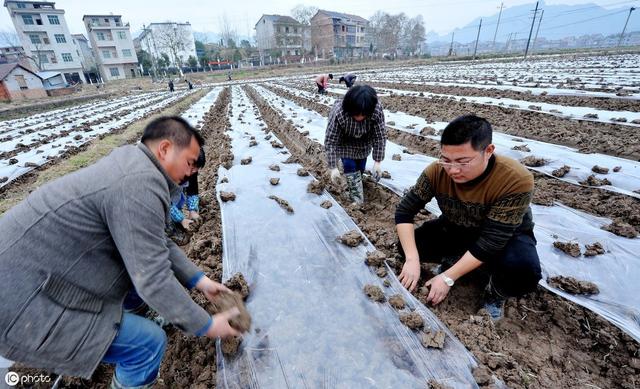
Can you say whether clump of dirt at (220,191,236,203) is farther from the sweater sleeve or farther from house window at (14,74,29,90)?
house window at (14,74,29,90)

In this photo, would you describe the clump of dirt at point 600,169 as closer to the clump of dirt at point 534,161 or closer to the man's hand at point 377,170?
the clump of dirt at point 534,161

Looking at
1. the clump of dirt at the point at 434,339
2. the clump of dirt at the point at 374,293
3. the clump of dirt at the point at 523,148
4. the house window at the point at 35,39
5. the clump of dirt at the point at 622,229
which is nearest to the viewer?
the clump of dirt at the point at 434,339

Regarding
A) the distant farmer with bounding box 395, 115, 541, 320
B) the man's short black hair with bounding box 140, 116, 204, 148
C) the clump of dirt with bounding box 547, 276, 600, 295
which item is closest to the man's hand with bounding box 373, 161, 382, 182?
the distant farmer with bounding box 395, 115, 541, 320

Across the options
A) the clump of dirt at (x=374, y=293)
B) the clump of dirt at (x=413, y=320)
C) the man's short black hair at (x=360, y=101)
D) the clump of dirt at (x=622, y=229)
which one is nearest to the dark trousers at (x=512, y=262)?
the clump of dirt at (x=413, y=320)

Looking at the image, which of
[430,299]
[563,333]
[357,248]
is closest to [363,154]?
[357,248]

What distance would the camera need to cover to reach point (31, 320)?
3.90ft

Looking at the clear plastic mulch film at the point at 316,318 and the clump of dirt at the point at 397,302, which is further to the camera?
the clump of dirt at the point at 397,302

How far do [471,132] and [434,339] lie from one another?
1.22 metres

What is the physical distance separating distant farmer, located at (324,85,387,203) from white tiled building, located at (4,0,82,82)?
→ 1873 inches

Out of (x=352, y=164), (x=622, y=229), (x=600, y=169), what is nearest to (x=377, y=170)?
(x=352, y=164)

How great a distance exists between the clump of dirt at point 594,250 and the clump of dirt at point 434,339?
154 cm

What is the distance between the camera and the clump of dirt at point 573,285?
2.12 metres

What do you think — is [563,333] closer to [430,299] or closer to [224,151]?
[430,299]

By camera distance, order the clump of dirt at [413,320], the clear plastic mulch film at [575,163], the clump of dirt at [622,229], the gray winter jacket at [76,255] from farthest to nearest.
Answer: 1. the clear plastic mulch film at [575,163]
2. the clump of dirt at [622,229]
3. the clump of dirt at [413,320]
4. the gray winter jacket at [76,255]
